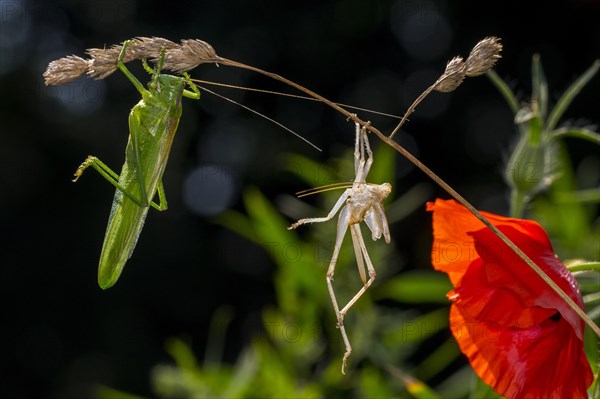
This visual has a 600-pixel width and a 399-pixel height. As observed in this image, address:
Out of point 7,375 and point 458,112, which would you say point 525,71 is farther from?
point 7,375

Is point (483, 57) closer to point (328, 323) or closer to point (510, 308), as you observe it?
point (510, 308)

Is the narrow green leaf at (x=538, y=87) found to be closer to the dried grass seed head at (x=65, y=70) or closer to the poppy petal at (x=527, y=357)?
the poppy petal at (x=527, y=357)

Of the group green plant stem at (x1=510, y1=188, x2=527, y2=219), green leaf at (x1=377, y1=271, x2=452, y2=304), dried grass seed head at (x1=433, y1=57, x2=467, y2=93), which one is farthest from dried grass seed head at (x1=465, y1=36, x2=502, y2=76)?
green leaf at (x1=377, y1=271, x2=452, y2=304)

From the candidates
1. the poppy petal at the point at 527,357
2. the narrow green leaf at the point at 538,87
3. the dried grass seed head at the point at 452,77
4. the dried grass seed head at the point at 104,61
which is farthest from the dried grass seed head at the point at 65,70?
the narrow green leaf at the point at 538,87

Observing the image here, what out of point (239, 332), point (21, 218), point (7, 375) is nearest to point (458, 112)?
point (239, 332)

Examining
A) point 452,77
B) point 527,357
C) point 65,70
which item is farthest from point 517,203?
point 65,70

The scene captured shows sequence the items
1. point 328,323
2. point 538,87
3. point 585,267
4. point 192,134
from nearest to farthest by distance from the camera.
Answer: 1. point 585,267
2. point 538,87
3. point 328,323
4. point 192,134
